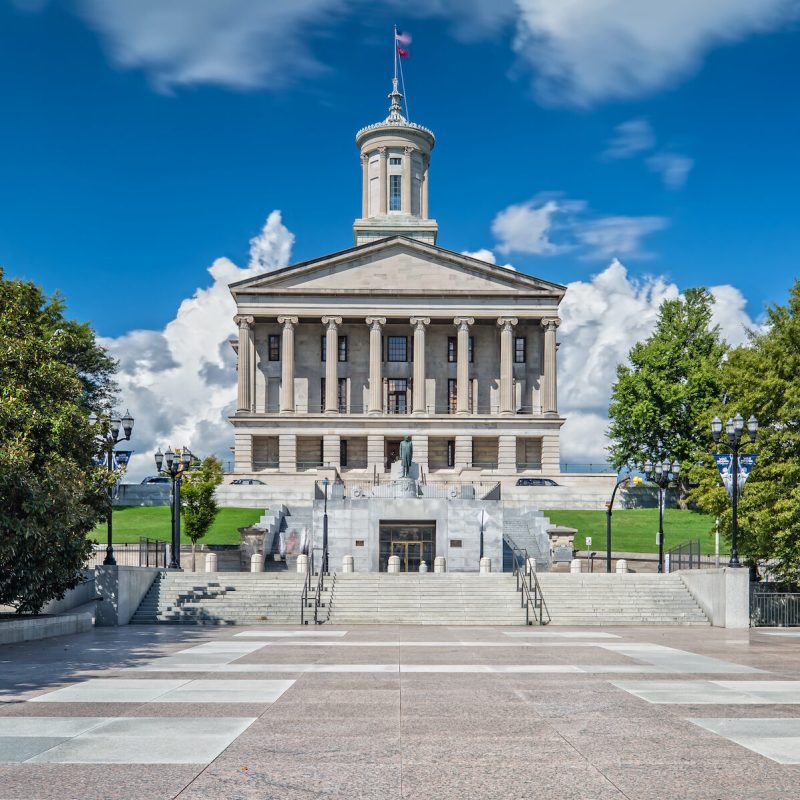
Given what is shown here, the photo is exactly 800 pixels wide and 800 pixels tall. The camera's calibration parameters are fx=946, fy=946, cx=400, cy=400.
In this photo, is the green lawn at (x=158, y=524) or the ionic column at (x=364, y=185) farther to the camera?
the ionic column at (x=364, y=185)

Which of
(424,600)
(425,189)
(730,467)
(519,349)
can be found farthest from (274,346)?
(730,467)

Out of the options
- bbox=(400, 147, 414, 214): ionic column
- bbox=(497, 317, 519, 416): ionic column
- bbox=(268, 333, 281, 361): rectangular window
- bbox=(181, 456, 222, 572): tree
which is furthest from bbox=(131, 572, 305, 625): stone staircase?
bbox=(400, 147, 414, 214): ionic column

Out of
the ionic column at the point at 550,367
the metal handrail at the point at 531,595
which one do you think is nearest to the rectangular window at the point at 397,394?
the ionic column at the point at 550,367

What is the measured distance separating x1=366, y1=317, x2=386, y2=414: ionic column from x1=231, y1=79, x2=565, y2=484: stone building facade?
4.6 inches

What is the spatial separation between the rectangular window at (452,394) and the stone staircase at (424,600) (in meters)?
45.0

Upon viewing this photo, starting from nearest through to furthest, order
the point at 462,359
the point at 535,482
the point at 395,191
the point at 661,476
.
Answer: the point at 661,476 → the point at 535,482 → the point at 462,359 → the point at 395,191

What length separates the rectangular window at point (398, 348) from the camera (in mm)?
82750

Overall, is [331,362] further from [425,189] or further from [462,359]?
[425,189]

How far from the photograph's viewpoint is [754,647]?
2284 centimetres

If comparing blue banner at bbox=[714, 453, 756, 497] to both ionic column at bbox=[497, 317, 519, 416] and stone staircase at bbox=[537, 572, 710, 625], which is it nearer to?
stone staircase at bbox=[537, 572, 710, 625]

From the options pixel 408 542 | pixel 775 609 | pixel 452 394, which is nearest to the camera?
pixel 775 609

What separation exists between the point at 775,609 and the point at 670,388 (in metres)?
41.0

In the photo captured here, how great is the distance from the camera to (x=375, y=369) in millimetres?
78875

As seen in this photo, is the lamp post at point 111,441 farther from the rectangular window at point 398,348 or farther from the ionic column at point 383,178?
the ionic column at point 383,178
